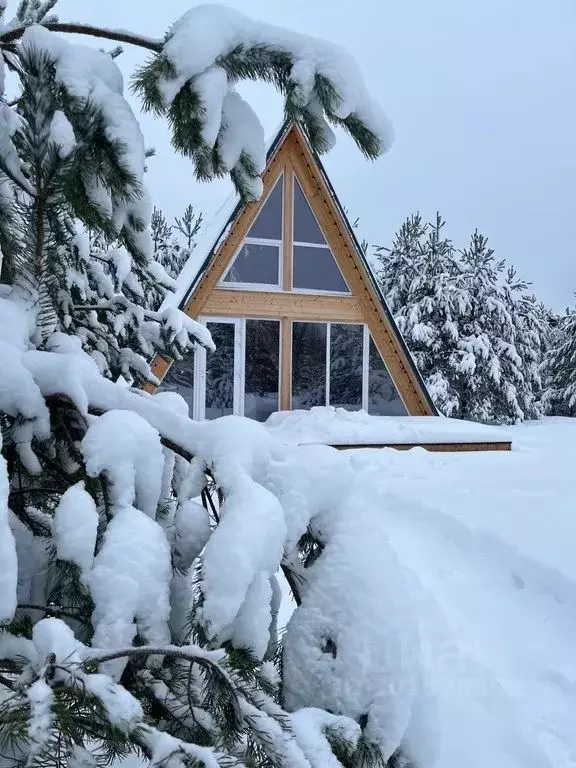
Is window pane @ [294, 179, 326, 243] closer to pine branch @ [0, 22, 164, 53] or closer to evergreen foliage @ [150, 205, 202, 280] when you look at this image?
evergreen foliage @ [150, 205, 202, 280]

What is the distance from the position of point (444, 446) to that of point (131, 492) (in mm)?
10791

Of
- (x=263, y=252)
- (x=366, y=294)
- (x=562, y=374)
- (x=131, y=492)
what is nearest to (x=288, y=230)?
(x=263, y=252)

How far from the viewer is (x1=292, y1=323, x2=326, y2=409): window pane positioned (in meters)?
13.3

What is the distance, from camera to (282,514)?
4.61 feet

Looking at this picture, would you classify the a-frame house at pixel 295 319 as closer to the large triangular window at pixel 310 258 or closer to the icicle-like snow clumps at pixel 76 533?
the large triangular window at pixel 310 258

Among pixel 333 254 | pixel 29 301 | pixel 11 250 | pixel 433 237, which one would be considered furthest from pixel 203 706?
pixel 433 237

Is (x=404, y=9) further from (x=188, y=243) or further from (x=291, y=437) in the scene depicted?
(x=291, y=437)

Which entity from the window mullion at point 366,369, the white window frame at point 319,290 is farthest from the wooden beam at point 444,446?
the white window frame at point 319,290

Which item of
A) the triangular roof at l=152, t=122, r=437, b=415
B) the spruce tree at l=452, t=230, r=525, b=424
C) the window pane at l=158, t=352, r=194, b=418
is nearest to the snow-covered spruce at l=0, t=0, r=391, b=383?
the triangular roof at l=152, t=122, r=437, b=415

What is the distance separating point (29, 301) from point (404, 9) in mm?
99755

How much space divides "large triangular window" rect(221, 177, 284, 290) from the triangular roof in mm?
216

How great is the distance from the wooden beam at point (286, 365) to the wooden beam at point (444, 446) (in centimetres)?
244

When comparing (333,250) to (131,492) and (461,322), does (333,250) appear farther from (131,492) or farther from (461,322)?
(131,492)

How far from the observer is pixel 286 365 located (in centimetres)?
1331
